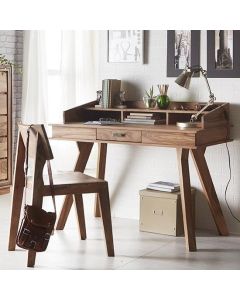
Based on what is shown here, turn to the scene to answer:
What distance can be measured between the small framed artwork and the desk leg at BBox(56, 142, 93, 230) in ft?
2.28

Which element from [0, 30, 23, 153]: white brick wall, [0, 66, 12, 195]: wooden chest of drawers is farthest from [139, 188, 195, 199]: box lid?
[0, 30, 23, 153]: white brick wall

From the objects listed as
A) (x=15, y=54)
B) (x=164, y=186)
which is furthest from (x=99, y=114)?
(x=15, y=54)

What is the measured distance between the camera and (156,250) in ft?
12.8

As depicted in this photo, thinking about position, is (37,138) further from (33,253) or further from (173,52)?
(173,52)

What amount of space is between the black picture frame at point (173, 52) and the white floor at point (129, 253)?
111 cm

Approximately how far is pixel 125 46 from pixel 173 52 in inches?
15.9

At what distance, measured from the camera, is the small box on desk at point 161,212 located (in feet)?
13.8

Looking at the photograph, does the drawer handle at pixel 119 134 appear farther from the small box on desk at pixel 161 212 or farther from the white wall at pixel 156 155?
the white wall at pixel 156 155

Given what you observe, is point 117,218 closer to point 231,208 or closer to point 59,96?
point 231,208

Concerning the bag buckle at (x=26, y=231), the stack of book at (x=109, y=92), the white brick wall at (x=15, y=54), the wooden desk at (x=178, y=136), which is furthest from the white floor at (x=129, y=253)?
the white brick wall at (x=15, y=54)

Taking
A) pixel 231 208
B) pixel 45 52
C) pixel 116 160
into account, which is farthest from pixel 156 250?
pixel 45 52

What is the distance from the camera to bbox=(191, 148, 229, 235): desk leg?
4.14 m

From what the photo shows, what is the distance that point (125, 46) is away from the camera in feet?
15.4
